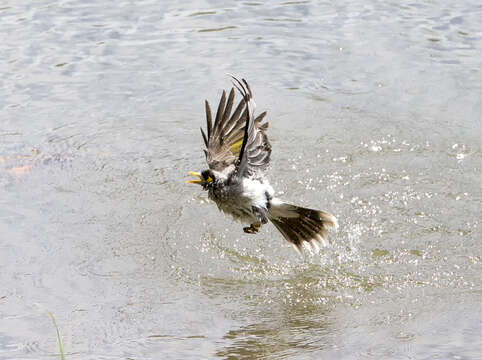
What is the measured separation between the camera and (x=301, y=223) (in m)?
5.31

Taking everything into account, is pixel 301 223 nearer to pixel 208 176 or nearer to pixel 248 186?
pixel 248 186

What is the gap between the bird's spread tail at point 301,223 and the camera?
5.21 metres

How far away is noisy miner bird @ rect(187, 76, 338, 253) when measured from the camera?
16.7 ft

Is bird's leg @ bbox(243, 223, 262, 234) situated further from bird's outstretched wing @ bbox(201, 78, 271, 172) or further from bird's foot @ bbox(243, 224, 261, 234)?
bird's outstretched wing @ bbox(201, 78, 271, 172)

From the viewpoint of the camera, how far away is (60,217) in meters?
5.94

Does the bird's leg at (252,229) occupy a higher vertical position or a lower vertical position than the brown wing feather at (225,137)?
lower

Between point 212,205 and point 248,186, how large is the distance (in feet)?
4.10

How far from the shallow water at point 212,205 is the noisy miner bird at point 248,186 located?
324mm

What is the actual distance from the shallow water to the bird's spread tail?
0.25m

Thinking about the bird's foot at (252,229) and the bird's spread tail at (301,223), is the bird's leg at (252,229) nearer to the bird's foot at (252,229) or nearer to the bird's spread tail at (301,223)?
the bird's foot at (252,229)

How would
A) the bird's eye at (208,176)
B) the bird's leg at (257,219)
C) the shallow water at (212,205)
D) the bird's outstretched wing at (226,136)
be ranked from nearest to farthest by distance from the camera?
1. the shallow water at (212,205)
2. the bird's eye at (208,176)
3. the bird's leg at (257,219)
4. the bird's outstretched wing at (226,136)

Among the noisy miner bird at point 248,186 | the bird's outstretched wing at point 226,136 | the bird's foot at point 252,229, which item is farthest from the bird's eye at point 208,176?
the bird's foot at point 252,229

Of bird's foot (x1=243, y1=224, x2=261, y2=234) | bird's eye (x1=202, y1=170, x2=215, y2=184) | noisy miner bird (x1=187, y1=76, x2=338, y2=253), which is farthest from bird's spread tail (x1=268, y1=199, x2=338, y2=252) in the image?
bird's eye (x1=202, y1=170, x2=215, y2=184)

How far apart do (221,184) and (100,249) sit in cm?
117
